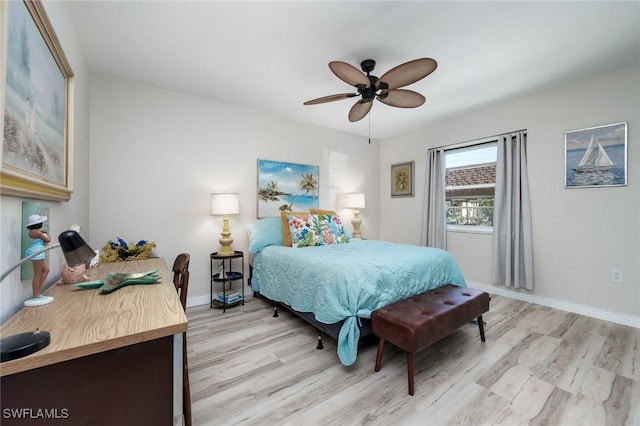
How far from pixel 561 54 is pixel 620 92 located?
2.94ft

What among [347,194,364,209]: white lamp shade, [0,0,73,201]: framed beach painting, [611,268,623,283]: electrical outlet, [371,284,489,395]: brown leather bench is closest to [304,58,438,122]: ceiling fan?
[0,0,73,201]: framed beach painting

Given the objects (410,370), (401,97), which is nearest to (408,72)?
(401,97)

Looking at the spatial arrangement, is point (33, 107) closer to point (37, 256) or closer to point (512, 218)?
point (37, 256)

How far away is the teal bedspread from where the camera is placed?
1869 millimetres

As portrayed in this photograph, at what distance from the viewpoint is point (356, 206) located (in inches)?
168

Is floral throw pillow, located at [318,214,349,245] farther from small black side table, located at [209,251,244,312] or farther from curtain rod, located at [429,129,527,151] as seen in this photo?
curtain rod, located at [429,129,527,151]

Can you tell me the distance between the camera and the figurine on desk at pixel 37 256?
968 mm

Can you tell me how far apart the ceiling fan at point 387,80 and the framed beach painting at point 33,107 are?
1.51 metres

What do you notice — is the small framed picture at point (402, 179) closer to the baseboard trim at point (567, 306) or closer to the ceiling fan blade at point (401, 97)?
the baseboard trim at point (567, 306)

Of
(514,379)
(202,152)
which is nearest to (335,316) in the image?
(514,379)

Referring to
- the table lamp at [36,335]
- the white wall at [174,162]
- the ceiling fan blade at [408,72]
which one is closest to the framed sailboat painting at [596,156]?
the ceiling fan blade at [408,72]

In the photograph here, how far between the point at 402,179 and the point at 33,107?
436 centimetres

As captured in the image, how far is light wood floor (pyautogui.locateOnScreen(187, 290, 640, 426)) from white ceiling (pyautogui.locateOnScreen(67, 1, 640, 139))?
8.07 ft

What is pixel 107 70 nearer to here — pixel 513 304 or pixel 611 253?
pixel 513 304
